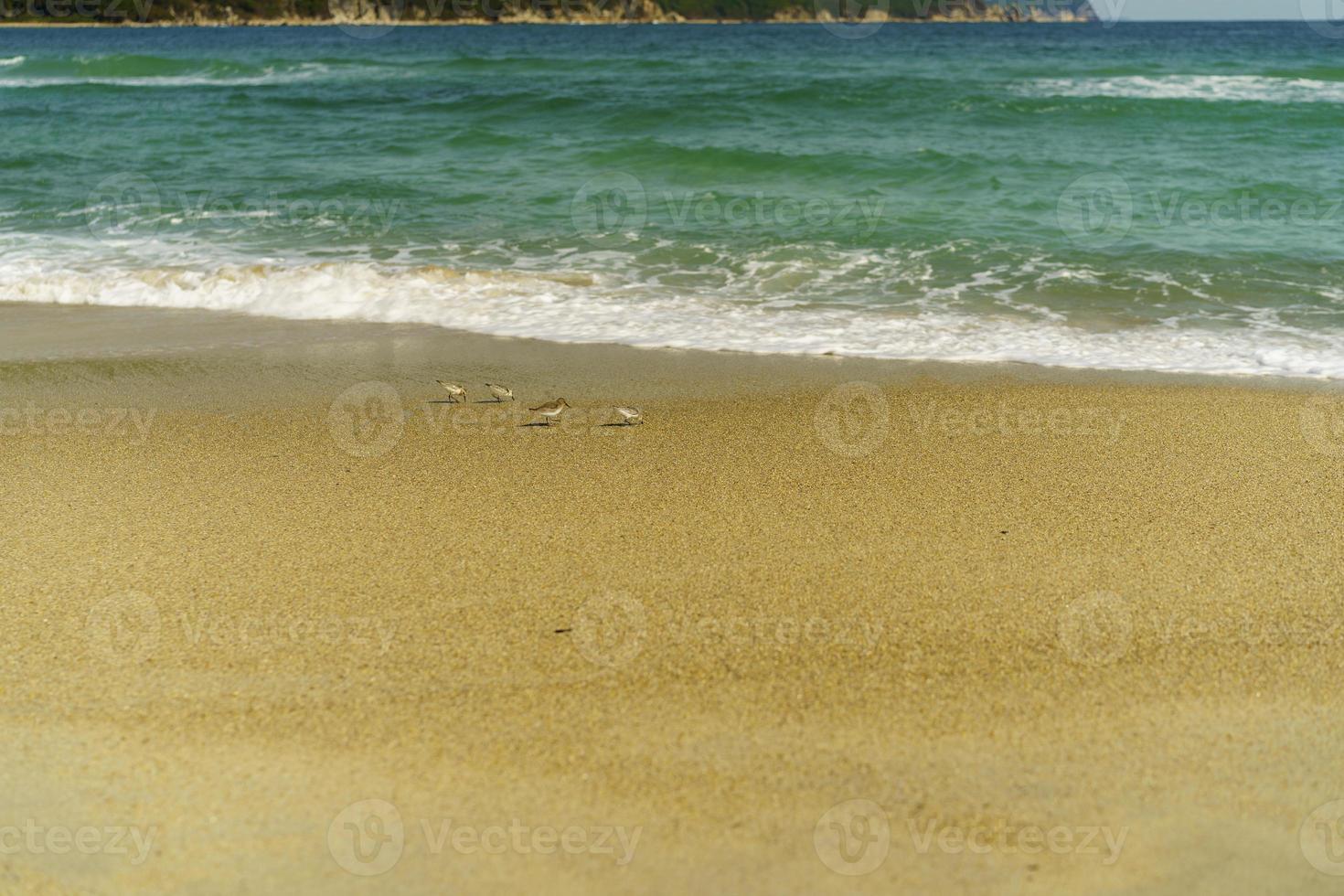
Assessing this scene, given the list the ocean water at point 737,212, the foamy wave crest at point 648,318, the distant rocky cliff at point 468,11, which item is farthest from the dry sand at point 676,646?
the distant rocky cliff at point 468,11

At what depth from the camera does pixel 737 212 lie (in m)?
11.5

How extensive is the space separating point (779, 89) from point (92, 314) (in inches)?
684

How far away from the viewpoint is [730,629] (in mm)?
3602

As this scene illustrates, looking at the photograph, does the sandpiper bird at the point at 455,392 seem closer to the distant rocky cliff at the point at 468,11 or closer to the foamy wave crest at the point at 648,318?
the foamy wave crest at the point at 648,318

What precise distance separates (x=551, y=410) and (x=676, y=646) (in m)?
2.39

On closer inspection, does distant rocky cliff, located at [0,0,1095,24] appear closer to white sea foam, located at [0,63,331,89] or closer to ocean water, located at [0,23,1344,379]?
white sea foam, located at [0,63,331,89]

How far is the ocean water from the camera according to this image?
7785 mm

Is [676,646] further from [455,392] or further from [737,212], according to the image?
[737,212]

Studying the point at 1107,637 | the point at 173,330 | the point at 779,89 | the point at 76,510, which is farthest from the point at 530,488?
the point at 779,89

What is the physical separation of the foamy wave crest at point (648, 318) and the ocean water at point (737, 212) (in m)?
0.03

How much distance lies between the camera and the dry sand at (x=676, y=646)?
8.87 feet

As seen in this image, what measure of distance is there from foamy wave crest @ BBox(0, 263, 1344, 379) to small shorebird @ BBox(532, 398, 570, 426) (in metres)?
1.57

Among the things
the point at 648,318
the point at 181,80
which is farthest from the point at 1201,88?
the point at 181,80

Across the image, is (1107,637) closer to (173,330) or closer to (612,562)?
(612,562)
